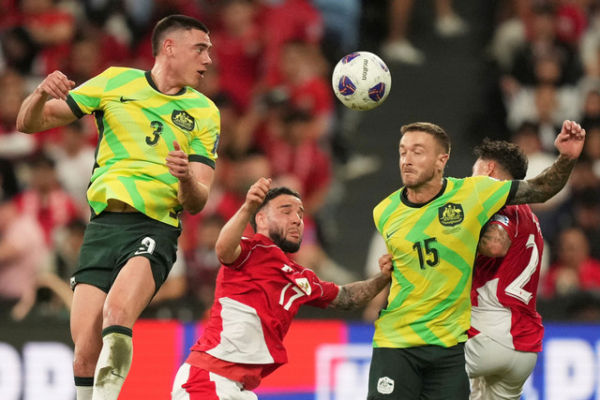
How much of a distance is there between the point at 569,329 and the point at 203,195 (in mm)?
4680

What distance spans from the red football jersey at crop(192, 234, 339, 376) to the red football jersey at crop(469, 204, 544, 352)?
1.09 m

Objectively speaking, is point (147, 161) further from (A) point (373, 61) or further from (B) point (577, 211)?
(B) point (577, 211)

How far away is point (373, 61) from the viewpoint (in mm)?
7434

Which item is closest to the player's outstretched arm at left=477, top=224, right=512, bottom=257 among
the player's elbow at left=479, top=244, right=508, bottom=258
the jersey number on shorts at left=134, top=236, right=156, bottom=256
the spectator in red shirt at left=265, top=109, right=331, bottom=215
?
the player's elbow at left=479, top=244, right=508, bottom=258

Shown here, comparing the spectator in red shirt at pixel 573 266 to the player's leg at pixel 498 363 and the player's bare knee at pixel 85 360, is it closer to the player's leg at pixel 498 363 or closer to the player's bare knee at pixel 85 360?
the player's leg at pixel 498 363

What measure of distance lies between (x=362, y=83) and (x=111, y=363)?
2578mm

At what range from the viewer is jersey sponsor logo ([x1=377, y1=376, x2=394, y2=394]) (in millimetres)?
6668

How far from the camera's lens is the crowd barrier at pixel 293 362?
9180 mm

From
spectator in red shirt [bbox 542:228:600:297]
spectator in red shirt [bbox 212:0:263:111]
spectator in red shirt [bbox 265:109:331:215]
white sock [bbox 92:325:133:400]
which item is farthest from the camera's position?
spectator in red shirt [bbox 212:0:263:111]

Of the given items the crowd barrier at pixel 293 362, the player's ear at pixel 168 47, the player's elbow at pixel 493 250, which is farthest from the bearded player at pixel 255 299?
the crowd barrier at pixel 293 362

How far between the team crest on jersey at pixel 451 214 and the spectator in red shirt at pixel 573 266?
4.67 m

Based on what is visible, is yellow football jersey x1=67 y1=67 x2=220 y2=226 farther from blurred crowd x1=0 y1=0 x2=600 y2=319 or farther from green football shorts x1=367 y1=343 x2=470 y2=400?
blurred crowd x1=0 y1=0 x2=600 y2=319

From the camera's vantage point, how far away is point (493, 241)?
671 centimetres

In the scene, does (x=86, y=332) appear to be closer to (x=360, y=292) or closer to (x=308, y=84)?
(x=360, y=292)
